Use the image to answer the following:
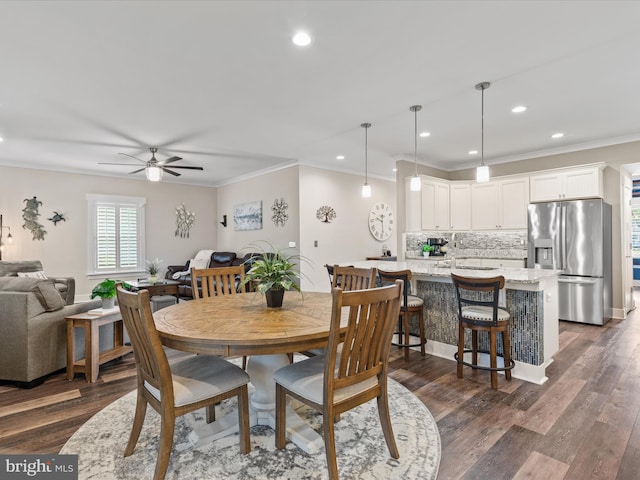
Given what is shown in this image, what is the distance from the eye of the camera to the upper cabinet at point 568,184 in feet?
16.0

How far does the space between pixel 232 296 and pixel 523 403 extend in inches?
95.0

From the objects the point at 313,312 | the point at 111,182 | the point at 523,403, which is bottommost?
the point at 523,403

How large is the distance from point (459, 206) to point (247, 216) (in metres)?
4.37

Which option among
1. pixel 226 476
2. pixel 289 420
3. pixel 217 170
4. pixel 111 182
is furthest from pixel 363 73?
pixel 111 182

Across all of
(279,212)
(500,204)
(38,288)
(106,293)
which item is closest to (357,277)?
(106,293)

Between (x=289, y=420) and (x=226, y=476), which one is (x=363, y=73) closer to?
(x=289, y=420)

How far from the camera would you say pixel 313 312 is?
7.30ft

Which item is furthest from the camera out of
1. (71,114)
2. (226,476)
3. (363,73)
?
(71,114)

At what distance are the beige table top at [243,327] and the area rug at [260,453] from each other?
Answer: 0.68 meters

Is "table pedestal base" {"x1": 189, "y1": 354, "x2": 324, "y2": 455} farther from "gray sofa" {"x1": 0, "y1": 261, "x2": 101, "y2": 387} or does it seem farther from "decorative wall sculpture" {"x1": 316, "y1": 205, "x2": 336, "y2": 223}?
"decorative wall sculpture" {"x1": 316, "y1": 205, "x2": 336, "y2": 223}

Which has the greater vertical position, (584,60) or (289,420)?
(584,60)

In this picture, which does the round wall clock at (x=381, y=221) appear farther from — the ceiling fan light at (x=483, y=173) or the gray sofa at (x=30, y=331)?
the gray sofa at (x=30, y=331)

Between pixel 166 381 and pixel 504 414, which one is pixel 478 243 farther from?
pixel 166 381

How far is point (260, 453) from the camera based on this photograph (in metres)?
1.96
